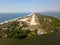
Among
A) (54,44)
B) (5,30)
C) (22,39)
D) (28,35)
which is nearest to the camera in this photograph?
(54,44)

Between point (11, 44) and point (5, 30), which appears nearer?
point (11, 44)

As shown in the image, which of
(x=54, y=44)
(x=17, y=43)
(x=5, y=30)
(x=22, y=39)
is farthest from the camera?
(x=5, y=30)

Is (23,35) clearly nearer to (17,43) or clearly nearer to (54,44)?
(17,43)

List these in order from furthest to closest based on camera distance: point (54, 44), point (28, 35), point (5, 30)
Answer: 1. point (5, 30)
2. point (28, 35)
3. point (54, 44)

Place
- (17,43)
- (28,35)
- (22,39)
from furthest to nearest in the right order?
(28,35), (22,39), (17,43)

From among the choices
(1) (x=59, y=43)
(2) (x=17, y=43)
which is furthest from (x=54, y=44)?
(2) (x=17, y=43)

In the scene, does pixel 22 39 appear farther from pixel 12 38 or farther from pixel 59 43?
pixel 59 43

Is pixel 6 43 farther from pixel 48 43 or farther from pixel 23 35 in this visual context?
pixel 48 43

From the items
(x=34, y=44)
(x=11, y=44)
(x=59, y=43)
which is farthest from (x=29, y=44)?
(x=59, y=43)

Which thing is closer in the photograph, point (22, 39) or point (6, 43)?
point (6, 43)

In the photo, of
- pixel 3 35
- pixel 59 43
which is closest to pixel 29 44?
pixel 59 43
